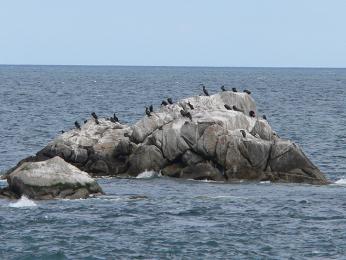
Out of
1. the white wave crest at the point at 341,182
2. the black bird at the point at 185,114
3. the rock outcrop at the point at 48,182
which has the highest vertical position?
the black bird at the point at 185,114

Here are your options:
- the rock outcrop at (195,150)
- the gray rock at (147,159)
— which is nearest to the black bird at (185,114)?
the rock outcrop at (195,150)

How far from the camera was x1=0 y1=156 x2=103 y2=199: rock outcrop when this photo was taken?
41875 millimetres

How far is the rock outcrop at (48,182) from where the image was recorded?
4188cm

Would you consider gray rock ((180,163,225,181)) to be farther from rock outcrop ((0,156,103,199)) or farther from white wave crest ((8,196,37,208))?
white wave crest ((8,196,37,208))

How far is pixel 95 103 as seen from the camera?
4838 inches

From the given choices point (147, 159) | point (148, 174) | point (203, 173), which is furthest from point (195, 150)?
point (148, 174)

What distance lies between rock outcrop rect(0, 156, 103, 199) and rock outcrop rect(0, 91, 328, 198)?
5.86m

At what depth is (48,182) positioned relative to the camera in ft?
A: 139

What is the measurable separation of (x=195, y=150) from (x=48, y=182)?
10.4m

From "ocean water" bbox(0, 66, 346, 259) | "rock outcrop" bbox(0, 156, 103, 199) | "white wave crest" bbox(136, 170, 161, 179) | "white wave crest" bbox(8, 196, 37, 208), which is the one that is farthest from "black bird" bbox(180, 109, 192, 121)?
"white wave crest" bbox(8, 196, 37, 208)

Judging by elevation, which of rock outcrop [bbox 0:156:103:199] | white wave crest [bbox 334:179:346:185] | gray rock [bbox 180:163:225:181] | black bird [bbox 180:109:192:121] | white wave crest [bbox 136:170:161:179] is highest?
black bird [bbox 180:109:192:121]

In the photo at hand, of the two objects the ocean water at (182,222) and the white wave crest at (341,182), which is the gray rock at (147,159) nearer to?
the ocean water at (182,222)

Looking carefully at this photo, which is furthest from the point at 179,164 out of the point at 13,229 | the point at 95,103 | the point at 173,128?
the point at 95,103

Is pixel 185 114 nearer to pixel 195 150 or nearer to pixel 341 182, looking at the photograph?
pixel 195 150
